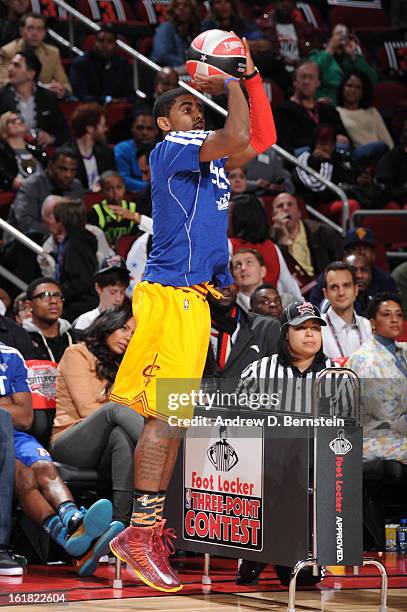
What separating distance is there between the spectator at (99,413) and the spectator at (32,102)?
4.25 meters

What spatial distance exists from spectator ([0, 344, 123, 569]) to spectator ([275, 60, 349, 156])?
564cm

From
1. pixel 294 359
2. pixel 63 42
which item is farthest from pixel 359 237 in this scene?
pixel 63 42

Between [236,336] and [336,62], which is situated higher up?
[336,62]

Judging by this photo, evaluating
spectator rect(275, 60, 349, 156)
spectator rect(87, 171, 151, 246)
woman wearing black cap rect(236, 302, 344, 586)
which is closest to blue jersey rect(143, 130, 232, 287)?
woman wearing black cap rect(236, 302, 344, 586)

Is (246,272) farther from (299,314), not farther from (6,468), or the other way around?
(6,468)

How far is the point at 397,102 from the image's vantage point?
1423cm

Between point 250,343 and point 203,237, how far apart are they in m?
2.30

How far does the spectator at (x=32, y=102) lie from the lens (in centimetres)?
1132

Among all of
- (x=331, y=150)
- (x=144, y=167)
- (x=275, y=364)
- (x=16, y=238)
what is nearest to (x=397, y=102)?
(x=331, y=150)

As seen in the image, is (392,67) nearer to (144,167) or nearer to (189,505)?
(144,167)

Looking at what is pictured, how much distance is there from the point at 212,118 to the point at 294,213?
1856 millimetres

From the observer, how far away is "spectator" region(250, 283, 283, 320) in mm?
8414

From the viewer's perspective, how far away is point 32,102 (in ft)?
37.7

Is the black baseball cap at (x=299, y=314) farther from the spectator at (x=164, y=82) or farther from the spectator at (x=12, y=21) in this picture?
the spectator at (x=12, y=21)
